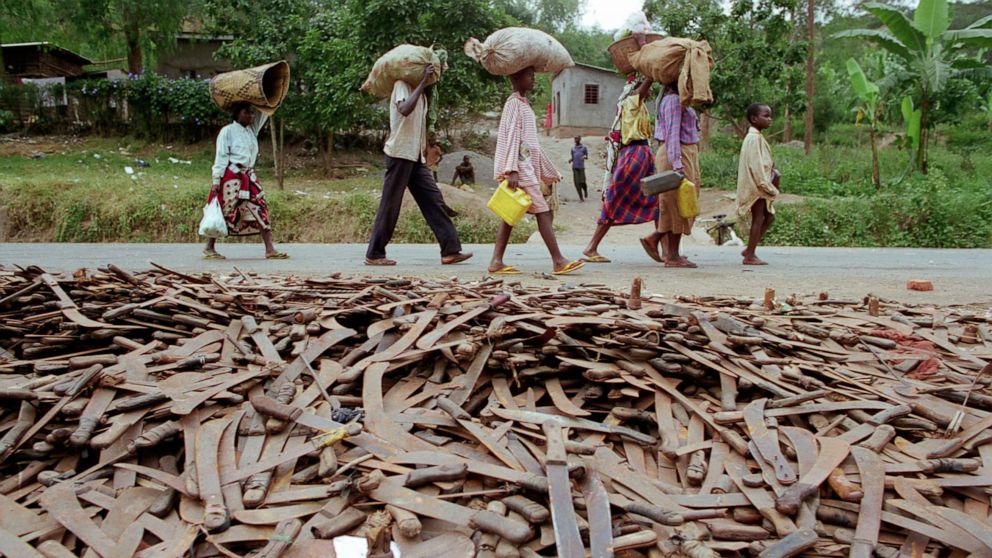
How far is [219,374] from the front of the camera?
296 centimetres

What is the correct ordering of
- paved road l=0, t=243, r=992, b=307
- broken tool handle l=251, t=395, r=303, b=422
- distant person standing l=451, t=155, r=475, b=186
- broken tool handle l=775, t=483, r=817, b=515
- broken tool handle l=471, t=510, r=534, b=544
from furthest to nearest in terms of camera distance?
1. distant person standing l=451, t=155, r=475, b=186
2. paved road l=0, t=243, r=992, b=307
3. broken tool handle l=251, t=395, r=303, b=422
4. broken tool handle l=775, t=483, r=817, b=515
5. broken tool handle l=471, t=510, r=534, b=544

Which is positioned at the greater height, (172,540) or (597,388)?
(597,388)

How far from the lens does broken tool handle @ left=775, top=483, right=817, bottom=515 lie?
2.26 m

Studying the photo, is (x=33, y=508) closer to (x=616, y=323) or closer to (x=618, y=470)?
(x=618, y=470)

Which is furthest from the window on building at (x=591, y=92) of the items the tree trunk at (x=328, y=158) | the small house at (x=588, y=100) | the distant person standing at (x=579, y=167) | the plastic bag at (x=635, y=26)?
the plastic bag at (x=635, y=26)

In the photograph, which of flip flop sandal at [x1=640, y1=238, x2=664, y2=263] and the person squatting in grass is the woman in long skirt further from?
the person squatting in grass

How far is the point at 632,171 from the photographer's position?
677cm

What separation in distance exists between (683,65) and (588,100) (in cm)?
2757

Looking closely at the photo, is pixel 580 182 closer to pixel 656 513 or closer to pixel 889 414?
pixel 889 414

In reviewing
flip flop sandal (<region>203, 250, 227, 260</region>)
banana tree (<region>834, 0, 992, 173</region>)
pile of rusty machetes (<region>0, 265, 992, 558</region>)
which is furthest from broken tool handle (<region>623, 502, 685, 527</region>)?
banana tree (<region>834, 0, 992, 173</region>)

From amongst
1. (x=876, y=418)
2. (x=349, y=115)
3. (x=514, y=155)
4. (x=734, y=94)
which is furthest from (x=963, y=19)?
(x=876, y=418)

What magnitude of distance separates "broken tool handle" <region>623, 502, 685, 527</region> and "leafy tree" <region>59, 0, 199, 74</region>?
77.0 feet

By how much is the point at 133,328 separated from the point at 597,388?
2115mm

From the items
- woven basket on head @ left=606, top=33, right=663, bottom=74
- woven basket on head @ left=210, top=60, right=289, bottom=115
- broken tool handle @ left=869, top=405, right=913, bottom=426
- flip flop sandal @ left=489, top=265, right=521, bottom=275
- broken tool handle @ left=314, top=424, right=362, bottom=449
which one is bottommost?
broken tool handle @ left=314, top=424, right=362, bottom=449
